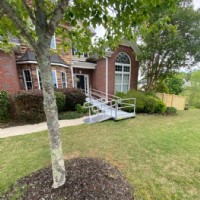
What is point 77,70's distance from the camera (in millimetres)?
12406

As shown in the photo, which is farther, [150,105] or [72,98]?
[150,105]

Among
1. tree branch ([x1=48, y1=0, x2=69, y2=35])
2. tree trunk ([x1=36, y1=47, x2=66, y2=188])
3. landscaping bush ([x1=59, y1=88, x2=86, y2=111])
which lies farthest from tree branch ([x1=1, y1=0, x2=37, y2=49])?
landscaping bush ([x1=59, y1=88, x2=86, y2=111])

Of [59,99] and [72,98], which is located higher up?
[59,99]

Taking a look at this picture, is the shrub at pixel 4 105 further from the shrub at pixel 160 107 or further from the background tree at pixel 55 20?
the shrub at pixel 160 107

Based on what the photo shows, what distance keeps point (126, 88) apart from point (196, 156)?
362 inches

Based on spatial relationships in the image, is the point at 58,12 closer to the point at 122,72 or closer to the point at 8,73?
the point at 8,73

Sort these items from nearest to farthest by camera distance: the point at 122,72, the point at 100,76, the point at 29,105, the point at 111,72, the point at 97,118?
the point at 29,105, the point at 97,118, the point at 111,72, the point at 100,76, the point at 122,72

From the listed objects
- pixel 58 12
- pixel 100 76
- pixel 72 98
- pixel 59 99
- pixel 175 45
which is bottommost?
pixel 72 98

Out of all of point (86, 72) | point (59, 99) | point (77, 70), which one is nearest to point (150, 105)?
point (59, 99)

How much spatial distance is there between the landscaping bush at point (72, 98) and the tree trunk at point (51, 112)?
6651 millimetres

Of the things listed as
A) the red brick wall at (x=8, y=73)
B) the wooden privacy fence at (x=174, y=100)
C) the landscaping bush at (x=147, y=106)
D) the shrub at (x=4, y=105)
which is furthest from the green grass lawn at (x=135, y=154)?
the wooden privacy fence at (x=174, y=100)

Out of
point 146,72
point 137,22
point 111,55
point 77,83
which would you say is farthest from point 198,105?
point 137,22

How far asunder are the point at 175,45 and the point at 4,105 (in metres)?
11.3

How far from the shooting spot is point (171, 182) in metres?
2.80
